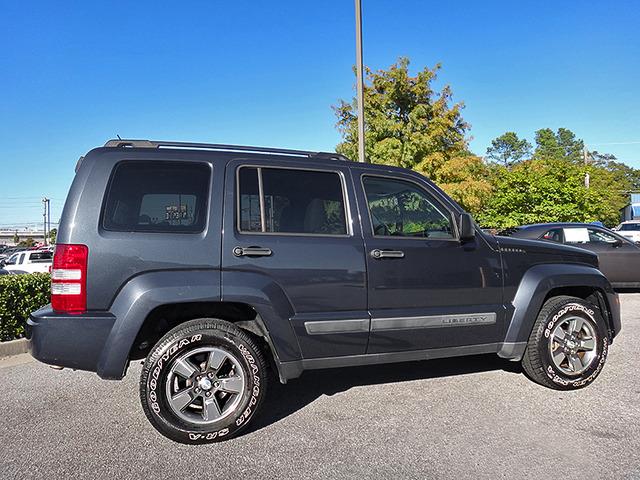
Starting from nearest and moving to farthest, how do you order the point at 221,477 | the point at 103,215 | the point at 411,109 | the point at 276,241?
the point at 221,477 → the point at 103,215 → the point at 276,241 → the point at 411,109

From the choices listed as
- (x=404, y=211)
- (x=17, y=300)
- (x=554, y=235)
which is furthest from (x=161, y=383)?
(x=554, y=235)

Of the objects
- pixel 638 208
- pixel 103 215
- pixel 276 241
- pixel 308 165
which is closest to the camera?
pixel 103 215

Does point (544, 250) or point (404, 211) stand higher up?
point (404, 211)

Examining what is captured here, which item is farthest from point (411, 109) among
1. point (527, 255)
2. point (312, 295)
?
point (312, 295)

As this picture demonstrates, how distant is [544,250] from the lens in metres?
4.06

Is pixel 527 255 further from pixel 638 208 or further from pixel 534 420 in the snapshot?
pixel 638 208

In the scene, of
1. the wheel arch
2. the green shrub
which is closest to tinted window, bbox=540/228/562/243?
the wheel arch

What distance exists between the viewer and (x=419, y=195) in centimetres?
386

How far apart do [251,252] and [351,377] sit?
1951mm

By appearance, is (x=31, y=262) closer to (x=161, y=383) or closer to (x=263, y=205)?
(x=161, y=383)

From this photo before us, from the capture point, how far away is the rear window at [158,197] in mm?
3078

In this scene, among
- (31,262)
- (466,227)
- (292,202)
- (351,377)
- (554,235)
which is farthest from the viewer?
(31,262)

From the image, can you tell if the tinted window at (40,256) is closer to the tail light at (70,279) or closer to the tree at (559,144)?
the tail light at (70,279)

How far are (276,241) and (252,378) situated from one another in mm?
971
